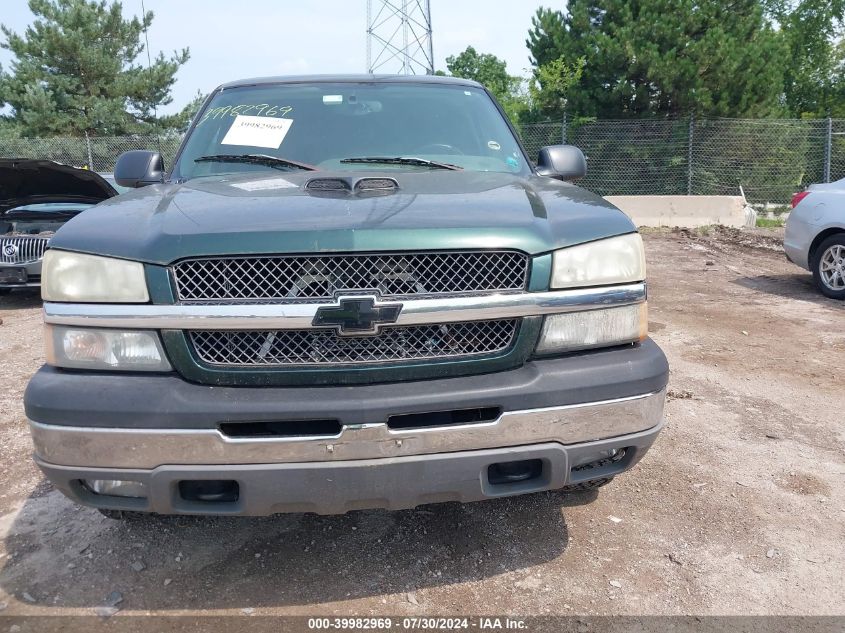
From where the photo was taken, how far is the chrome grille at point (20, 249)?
752 cm

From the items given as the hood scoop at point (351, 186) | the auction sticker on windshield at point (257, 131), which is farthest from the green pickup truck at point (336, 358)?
the auction sticker on windshield at point (257, 131)

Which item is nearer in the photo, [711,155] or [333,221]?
[333,221]

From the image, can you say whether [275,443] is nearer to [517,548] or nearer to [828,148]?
[517,548]

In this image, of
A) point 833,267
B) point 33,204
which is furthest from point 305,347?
point 33,204

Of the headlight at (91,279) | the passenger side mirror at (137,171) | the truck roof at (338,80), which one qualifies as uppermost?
the truck roof at (338,80)

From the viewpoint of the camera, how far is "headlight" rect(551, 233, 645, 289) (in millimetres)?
2268

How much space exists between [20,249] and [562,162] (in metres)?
6.36

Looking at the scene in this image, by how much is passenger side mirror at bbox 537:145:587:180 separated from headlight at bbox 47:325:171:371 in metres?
2.24

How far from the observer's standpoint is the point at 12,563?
269 centimetres

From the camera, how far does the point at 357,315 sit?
2111 mm

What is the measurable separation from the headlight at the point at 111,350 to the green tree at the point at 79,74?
25224mm

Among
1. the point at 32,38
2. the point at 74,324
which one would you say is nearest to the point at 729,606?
the point at 74,324

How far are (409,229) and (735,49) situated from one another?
18.5 metres

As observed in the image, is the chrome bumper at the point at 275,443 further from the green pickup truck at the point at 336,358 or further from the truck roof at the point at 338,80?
the truck roof at the point at 338,80
